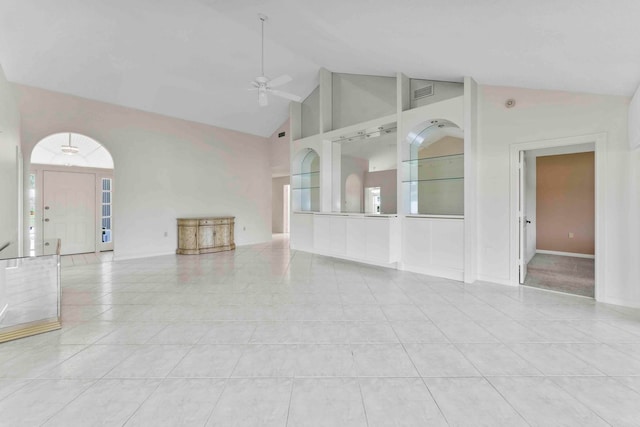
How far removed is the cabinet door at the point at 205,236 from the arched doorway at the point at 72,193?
1.81 m

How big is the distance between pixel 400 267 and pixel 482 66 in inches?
126

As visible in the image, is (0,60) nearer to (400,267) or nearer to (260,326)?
(260,326)

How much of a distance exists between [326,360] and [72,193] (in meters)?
7.23

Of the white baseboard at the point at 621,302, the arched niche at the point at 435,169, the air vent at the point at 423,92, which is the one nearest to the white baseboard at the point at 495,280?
the white baseboard at the point at 621,302

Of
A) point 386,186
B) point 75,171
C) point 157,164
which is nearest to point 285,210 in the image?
point 386,186

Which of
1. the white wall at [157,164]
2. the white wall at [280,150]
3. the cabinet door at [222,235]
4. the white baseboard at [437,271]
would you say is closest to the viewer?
the white baseboard at [437,271]

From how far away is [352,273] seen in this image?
4.81 metres

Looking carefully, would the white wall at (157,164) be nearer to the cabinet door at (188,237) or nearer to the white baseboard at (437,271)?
the cabinet door at (188,237)

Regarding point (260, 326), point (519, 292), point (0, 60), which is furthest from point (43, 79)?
point (519, 292)

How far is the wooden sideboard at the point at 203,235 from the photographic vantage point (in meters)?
6.55

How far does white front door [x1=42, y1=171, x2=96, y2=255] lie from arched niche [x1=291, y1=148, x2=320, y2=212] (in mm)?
4691

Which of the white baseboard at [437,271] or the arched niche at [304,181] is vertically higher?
the arched niche at [304,181]

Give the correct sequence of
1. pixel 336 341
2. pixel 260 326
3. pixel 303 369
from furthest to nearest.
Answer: pixel 260 326 < pixel 336 341 < pixel 303 369

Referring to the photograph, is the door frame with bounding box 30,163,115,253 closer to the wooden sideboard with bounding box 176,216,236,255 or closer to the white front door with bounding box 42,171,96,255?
the white front door with bounding box 42,171,96,255
